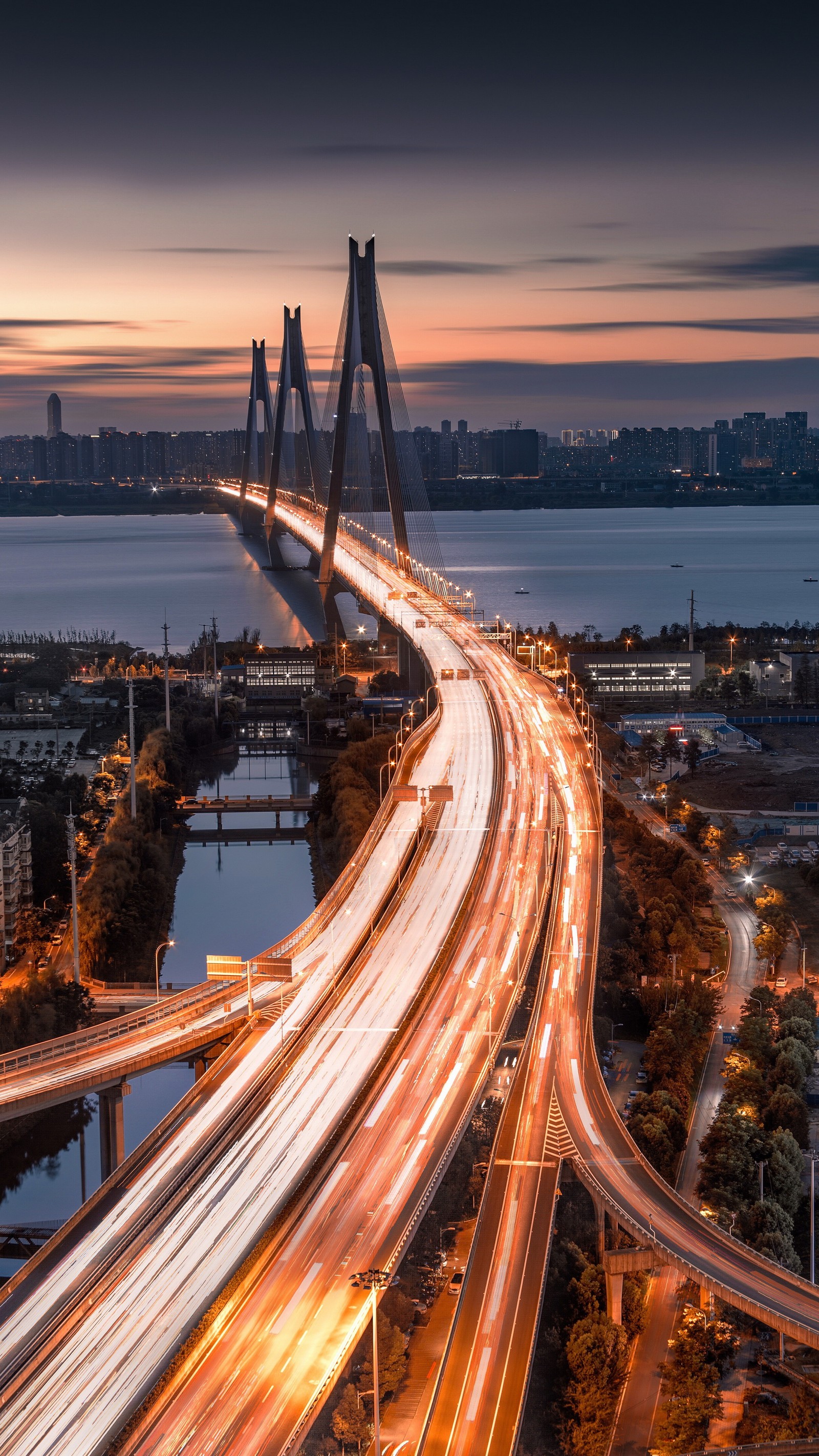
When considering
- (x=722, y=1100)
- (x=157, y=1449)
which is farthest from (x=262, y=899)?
(x=157, y=1449)

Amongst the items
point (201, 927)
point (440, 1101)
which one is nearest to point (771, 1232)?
point (440, 1101)

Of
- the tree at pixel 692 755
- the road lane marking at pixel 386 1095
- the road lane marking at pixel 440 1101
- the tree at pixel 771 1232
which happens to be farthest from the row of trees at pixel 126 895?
the tree at pixel 692 755

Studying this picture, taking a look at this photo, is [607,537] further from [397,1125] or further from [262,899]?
[397,1125]

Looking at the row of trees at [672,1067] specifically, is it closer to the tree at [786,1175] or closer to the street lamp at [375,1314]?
the tree at [786,1175]

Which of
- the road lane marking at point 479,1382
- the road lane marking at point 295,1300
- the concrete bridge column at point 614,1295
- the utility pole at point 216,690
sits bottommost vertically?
the concrete bridge column at point 614,1295

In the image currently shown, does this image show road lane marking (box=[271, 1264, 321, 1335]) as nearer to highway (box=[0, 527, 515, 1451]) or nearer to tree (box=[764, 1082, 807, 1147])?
highway (box=[0, 527, 515, 1451])

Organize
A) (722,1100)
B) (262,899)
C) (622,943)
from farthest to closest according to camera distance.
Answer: (262,899) < (622,943) < (722,1100)

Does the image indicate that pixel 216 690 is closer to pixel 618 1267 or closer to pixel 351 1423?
pixel 618 1267
